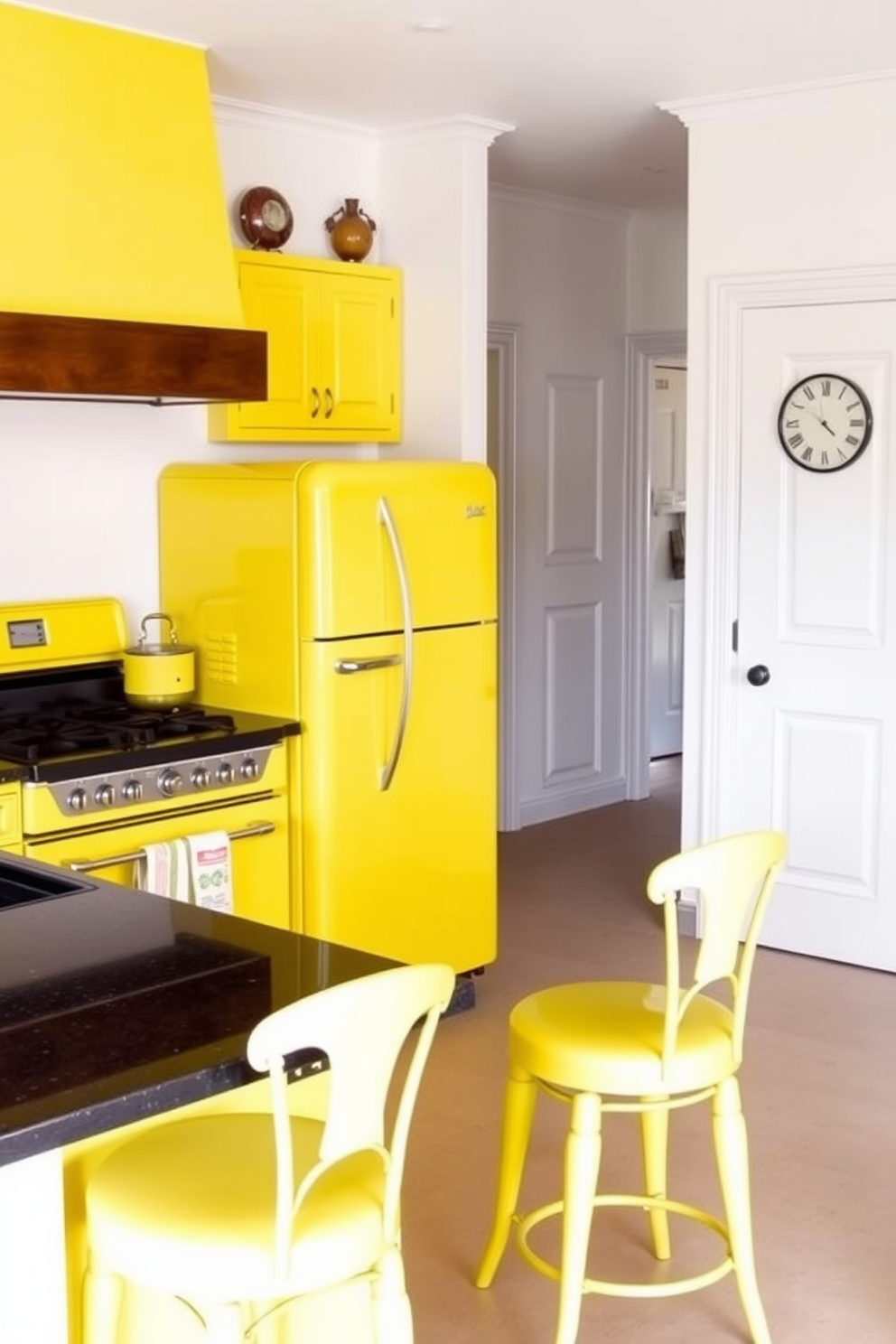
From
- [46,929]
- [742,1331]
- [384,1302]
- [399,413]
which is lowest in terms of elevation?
[742,1331]

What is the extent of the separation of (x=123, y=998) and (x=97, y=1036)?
0.13m

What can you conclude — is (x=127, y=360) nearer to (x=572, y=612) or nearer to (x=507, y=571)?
(x=507, y=571)

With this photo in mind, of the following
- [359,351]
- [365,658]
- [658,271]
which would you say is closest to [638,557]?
[658,271]

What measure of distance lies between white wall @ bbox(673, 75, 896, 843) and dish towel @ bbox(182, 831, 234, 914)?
1.82 m

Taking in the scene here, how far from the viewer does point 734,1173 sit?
281 centimetres

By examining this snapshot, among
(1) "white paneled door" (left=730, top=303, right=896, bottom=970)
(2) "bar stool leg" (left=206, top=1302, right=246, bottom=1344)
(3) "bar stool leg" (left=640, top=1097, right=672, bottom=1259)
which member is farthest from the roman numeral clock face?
(2) "bar stool leg" (left=206, top=1302, right=246, bottom=1344)

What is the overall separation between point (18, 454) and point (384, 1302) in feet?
10.0

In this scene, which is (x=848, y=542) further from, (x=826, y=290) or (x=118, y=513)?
(x=118, y=513)

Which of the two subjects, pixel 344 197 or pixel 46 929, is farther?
pixel 344 197

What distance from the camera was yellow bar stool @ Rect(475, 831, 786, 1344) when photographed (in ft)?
8.93

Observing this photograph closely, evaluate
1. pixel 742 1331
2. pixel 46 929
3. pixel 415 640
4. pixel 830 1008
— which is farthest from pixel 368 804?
pixel 46 929

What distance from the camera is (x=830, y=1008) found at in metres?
4.77

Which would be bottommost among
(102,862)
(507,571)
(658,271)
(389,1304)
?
(389,1304)

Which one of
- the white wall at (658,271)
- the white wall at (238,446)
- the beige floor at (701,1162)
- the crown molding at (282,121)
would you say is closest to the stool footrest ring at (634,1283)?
the beige floor at (701,1162)
